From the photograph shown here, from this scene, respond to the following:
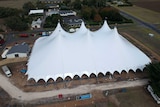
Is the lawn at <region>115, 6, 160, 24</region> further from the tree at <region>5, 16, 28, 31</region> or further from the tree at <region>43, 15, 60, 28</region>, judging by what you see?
the tree at <region>5, 16, 28, 31</region>

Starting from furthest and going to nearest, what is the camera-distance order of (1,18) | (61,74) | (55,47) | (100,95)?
(1,18) → (55,47) → (61,74) → (100,95)

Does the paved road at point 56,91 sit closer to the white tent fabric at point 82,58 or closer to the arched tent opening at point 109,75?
the arched tent opening at point 109,75

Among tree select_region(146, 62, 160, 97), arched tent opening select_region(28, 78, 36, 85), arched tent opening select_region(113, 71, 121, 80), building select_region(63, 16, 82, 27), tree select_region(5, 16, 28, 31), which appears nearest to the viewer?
tree select_region(146, 62, 160, 97)

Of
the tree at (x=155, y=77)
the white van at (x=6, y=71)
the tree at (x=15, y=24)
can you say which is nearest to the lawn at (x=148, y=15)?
the tree at (x=155, y=77)

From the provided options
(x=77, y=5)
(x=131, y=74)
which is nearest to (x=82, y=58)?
(x=131, y=74)

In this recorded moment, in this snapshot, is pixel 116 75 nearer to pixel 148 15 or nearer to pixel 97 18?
pixel 97 18

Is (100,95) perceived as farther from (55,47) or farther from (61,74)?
(55,47)

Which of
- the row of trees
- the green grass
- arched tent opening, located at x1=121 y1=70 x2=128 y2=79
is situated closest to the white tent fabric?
arched tent opening, located at x1=121 y1=70 x2=128 y2=79

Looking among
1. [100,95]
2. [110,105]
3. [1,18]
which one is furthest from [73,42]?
[1,18]
